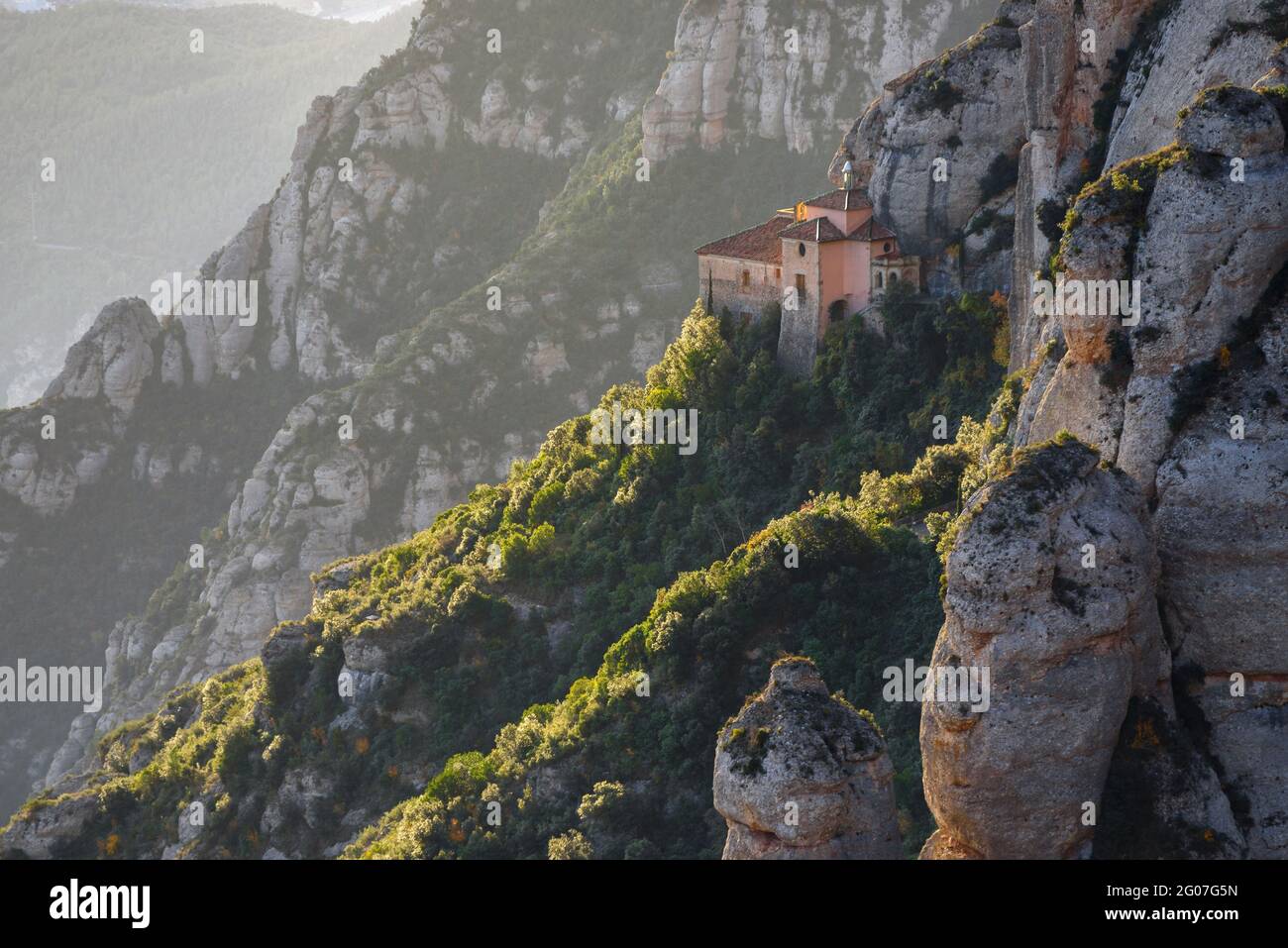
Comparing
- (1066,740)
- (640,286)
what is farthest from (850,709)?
(640,286)

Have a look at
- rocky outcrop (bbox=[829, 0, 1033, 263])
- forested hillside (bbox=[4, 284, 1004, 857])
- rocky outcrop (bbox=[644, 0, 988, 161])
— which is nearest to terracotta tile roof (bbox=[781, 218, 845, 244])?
rocky outcrop (bbox=[829, 0, 1033, 263])

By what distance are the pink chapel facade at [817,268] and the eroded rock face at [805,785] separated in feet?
104

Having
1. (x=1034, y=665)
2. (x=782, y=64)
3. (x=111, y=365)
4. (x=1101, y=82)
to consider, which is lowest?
(x=1034, y=665)

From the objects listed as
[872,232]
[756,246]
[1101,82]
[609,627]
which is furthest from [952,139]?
[609,627]

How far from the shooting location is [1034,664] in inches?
1099

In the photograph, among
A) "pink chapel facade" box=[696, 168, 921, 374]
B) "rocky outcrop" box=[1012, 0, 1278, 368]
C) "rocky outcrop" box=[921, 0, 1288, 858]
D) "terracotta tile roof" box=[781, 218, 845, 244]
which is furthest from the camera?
"terracotta tile roof" box=[781, 218, 845, 244]

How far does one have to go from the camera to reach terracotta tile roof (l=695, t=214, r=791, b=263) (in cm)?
6397

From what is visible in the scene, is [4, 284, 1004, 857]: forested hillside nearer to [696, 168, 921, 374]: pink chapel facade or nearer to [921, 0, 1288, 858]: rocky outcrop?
[696, 168, 921, 374]: pink chapel facade

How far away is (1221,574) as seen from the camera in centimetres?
2964

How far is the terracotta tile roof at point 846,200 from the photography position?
60.9 m

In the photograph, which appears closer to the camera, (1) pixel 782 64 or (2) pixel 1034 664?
(2) pixel 1034 664

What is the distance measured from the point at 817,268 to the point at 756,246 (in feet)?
13.6

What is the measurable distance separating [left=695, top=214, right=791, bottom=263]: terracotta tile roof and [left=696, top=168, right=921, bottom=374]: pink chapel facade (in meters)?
0.04

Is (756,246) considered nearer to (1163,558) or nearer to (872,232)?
(872,232)
